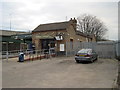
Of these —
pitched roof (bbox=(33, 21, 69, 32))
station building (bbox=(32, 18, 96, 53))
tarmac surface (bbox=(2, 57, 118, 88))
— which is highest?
pitched roof (bbox=(33, 21, 69, 32))

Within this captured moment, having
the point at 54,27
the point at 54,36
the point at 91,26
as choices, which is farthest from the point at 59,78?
the point at 91,26

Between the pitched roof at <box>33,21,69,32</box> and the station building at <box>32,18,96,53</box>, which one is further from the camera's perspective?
the pitched roof at <box>33,21,69,32</box>

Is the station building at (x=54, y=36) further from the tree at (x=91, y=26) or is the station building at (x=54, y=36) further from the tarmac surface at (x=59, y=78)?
the tree at (x=91, y=26)

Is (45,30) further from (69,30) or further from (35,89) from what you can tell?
(35,89)

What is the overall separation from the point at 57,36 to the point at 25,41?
8.93m

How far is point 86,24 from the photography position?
58.0 metres

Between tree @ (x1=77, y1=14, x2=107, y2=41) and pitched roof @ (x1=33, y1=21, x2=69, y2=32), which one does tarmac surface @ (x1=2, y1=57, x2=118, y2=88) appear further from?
tree @ (x1=77, y1=14, x2=107, y2=41)

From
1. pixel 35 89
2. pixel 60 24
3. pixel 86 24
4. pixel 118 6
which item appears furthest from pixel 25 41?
pixel 86 24

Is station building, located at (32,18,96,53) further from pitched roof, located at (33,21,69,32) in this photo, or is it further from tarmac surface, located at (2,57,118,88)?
tarmac surface, located at (2,57,118,88)

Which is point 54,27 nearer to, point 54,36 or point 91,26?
point 54,36

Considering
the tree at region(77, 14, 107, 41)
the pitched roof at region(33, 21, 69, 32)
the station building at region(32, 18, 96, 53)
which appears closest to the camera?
the station building at region(32, 18, 96, 53)

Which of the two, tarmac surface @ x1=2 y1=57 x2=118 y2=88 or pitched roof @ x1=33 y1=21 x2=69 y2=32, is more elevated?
pitched roof @ x1=33 y1=21 x2=69 y2=32

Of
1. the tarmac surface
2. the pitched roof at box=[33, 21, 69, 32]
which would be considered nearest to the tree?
the pitched roof at box=[33, 21, 69, 32]

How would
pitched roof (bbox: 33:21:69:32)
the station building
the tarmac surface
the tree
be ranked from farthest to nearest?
1. the tree
2. pitched roof (bbox: 33:21:69:32)
3. the station building
4. the tarmac surface
